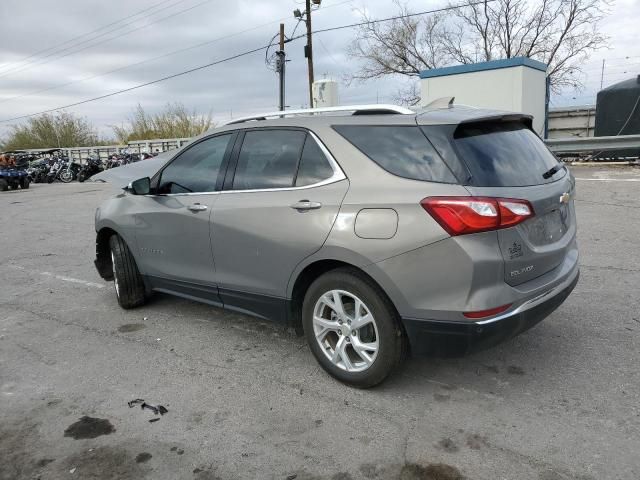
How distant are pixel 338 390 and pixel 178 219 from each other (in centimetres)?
190

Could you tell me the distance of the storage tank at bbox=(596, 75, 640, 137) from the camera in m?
15.0

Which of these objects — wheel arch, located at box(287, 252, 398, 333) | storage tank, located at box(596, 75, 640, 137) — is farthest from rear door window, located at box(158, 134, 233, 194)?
storage tank, located at box(596, 75, 640, 137)

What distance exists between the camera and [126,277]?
193 inches

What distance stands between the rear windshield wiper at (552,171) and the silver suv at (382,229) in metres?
0.02

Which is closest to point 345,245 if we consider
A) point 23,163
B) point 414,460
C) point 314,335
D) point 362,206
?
point 362,206

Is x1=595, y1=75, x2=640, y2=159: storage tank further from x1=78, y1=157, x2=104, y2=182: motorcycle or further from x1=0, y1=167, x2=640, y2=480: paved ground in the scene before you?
x1=78, y1=157, x2=104, y2=182: motorcycle

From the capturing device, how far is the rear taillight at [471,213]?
2711mm

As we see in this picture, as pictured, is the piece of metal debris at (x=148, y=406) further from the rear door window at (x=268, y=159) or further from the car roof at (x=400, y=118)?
the car roof at (x=400, y=118)

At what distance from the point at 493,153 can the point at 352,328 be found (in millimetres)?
1329

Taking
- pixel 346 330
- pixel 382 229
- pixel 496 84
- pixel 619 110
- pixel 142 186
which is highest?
pixel 496 84

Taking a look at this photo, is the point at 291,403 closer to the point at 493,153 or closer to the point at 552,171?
the point at 493,153

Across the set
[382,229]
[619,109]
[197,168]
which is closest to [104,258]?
[197,168]

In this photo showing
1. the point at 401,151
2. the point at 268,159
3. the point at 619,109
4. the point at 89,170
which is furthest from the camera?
the point at 89,170

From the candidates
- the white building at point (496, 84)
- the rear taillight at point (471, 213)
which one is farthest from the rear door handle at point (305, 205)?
the white building at point (496, 84)
